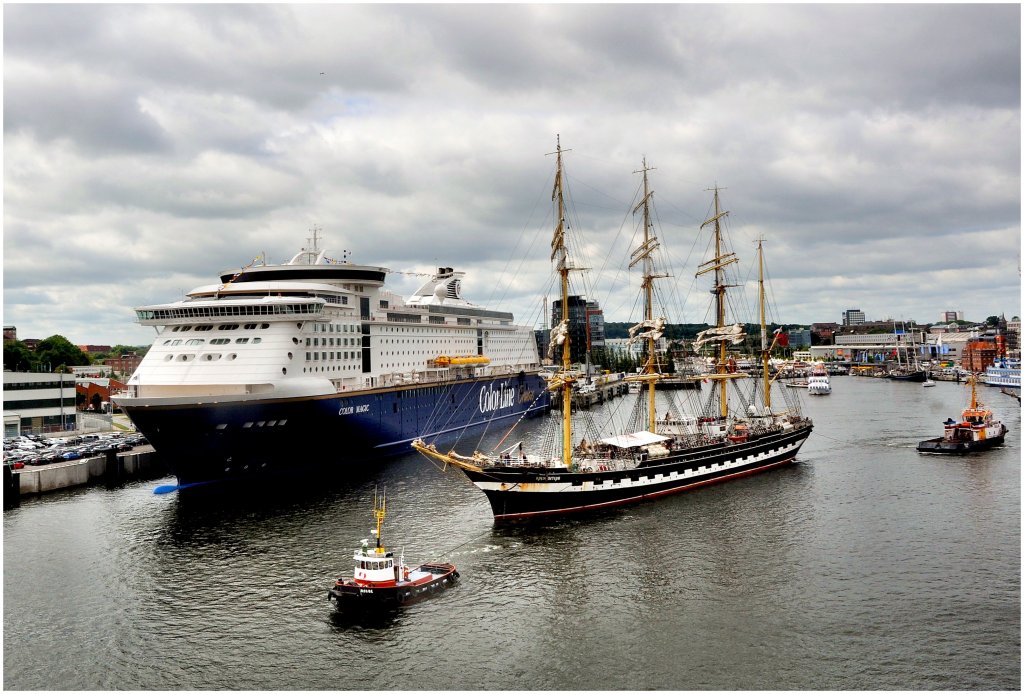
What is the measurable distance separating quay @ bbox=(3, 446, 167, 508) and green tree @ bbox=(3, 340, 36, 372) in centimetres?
4711

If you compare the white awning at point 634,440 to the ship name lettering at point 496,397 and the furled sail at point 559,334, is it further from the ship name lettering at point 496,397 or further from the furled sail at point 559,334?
the ship name lettering at point 496,397

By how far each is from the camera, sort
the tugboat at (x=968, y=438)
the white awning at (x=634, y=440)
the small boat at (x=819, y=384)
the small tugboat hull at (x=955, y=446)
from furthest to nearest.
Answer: the small boat at (x=819, y=384)
the tugboat at (x=968, y=438)
the small tugboat hull at (x=955, y=446)
the white awning at (x=634, y=440)

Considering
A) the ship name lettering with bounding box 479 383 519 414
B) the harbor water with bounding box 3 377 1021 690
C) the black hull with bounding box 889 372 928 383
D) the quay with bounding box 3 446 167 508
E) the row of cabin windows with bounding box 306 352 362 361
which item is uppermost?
the row of cabin windows with bounding box 306 352 362 361

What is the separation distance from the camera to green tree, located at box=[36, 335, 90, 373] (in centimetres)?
8650

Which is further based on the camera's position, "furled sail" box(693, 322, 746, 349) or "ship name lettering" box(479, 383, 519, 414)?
"ship name lettering" box(479, 383, 519, 414)

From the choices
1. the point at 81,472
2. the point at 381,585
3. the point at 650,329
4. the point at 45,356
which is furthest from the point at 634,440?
the point at 45,356

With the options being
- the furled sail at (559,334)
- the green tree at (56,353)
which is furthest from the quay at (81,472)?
the green tree at (56,353)

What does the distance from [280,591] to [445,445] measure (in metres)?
26.7

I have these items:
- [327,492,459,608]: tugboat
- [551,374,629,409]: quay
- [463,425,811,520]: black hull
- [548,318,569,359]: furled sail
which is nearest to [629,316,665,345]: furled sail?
[463,425,811,520]: black hull

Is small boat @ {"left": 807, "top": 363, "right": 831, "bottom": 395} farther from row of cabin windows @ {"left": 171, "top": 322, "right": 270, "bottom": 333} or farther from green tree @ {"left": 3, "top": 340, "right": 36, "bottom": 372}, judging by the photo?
green tree @ {"left": 3, "top": 340, "right": 36, "bottom": 372}

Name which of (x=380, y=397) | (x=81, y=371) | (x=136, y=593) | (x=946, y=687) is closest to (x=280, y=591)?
(x=136, y=593)

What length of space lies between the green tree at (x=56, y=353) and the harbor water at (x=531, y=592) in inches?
2491

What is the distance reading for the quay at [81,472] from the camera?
3372 cm

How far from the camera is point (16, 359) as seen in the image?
7888 centimetres
